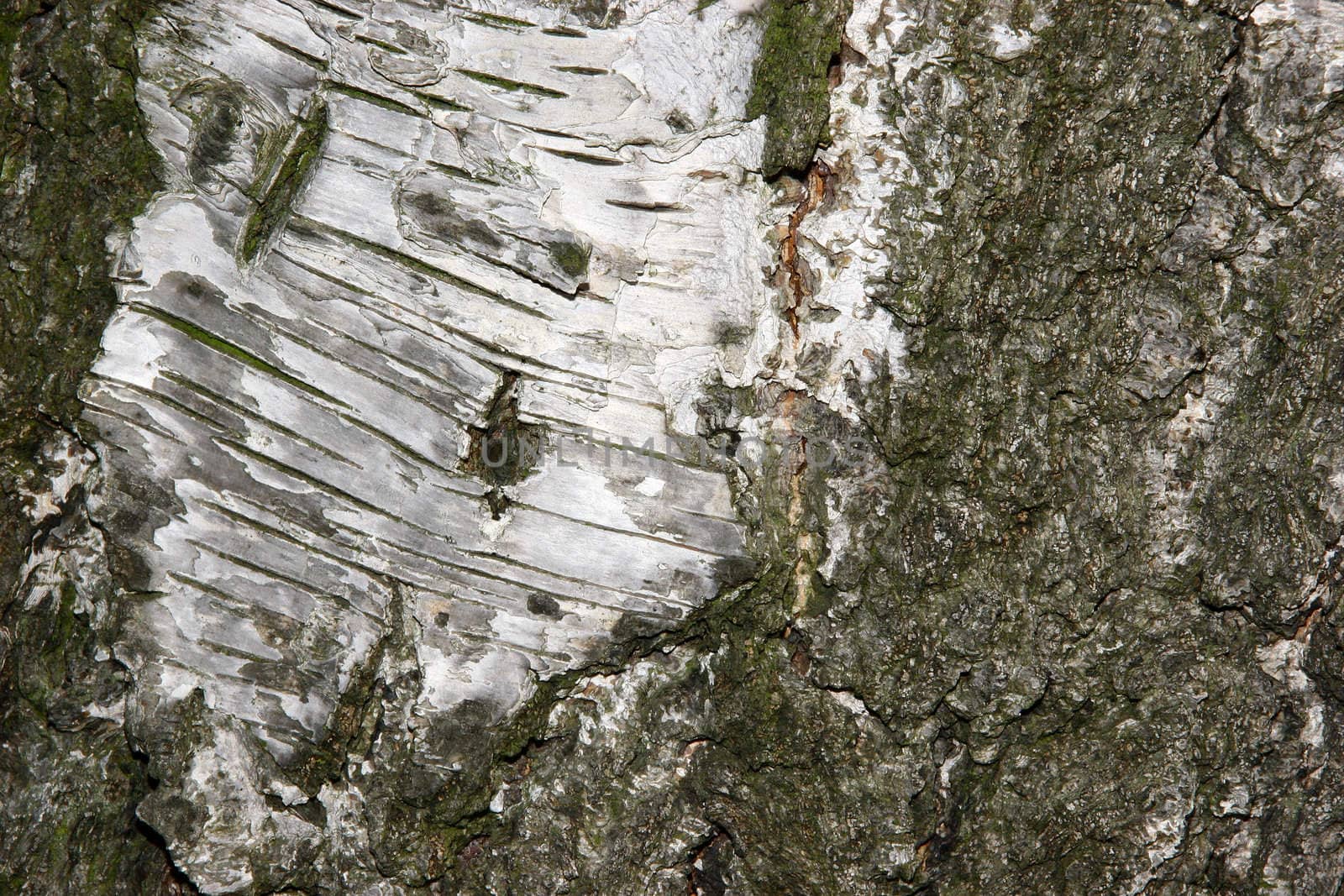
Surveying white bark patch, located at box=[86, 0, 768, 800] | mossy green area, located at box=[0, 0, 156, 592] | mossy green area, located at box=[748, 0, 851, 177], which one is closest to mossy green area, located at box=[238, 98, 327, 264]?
white bark patch, located at box=[86, 0, 768, 800]

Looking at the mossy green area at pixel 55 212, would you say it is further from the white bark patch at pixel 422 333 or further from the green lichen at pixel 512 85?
the green lichen at pixel 512 85

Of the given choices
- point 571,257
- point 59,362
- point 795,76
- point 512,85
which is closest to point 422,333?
point 571,257

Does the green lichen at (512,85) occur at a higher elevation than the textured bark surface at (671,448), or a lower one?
higher

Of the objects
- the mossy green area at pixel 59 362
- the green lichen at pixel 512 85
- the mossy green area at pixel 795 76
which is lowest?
the mossy green area at pixel 59 362

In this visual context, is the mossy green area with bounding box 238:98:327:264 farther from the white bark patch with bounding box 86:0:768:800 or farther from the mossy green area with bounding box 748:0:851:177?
the mossy green area with bounding box 748:0:851:177

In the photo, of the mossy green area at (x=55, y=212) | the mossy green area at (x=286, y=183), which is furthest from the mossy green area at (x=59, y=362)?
the mossy green area at (x=286, y=183)

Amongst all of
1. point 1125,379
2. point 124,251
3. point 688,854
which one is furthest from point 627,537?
point 124,251

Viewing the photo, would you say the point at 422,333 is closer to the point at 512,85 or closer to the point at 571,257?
the point at 571,257
